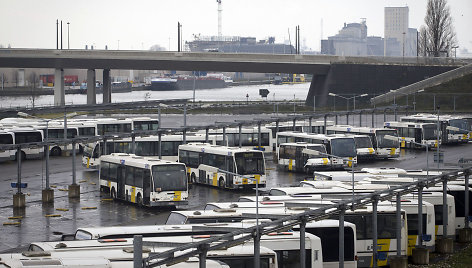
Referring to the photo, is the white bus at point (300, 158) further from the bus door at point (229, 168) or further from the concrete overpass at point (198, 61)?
the concrete overpass at point (198, 61)

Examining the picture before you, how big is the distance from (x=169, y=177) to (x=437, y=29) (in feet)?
376

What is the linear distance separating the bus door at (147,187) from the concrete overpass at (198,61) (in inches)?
3509

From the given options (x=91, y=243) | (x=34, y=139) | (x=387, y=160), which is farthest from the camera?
(x=34, y=139)

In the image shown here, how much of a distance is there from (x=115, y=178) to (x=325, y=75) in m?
89.6

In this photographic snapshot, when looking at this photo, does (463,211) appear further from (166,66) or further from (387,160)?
(166,66)

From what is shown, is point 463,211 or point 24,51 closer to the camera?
point 463,211

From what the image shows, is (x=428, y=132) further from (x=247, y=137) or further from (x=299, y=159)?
(x=299, y=159)

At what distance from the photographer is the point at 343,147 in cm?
6072

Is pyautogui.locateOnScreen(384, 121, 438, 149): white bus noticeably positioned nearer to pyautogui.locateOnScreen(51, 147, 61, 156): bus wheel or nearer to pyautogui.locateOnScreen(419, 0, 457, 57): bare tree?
pyautogui.locateOnScreen(51, 147, 61, 156): bus wheel

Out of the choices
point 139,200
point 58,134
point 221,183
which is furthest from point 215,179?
point 58,134

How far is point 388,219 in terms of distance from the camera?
3183cm

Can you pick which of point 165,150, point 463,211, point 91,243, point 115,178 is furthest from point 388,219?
point 165,150

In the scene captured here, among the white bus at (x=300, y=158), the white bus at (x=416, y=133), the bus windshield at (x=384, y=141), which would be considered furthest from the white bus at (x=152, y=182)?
the white bus at (x=416, y=133)

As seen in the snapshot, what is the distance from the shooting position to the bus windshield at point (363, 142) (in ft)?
215
